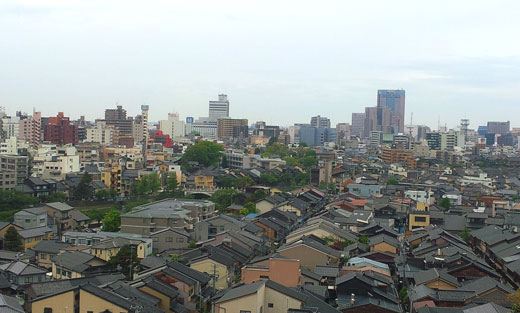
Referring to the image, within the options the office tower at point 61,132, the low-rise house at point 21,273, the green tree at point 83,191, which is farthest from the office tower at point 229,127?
the low-rise house at point 21,273

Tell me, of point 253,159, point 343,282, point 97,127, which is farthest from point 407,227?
point 97,127

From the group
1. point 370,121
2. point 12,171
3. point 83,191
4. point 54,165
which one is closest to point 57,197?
point 83,191

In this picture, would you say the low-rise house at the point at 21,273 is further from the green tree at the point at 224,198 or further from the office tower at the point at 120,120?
the office tower at the point at 120,120

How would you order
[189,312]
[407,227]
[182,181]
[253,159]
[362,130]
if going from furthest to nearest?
[362,130] → [253,159] → [182,181] → [407,227] → [189,312]

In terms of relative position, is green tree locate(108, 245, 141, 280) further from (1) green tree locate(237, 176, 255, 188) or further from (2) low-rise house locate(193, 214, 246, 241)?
(1) green tree locate(237, 176, 255, 188)

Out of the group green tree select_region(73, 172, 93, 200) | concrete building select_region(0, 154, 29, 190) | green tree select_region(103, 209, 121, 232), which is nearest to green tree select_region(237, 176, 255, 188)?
green tree select_region(73, 172, 93, 200)

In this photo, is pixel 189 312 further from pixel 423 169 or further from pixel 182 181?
pixel 423 169
